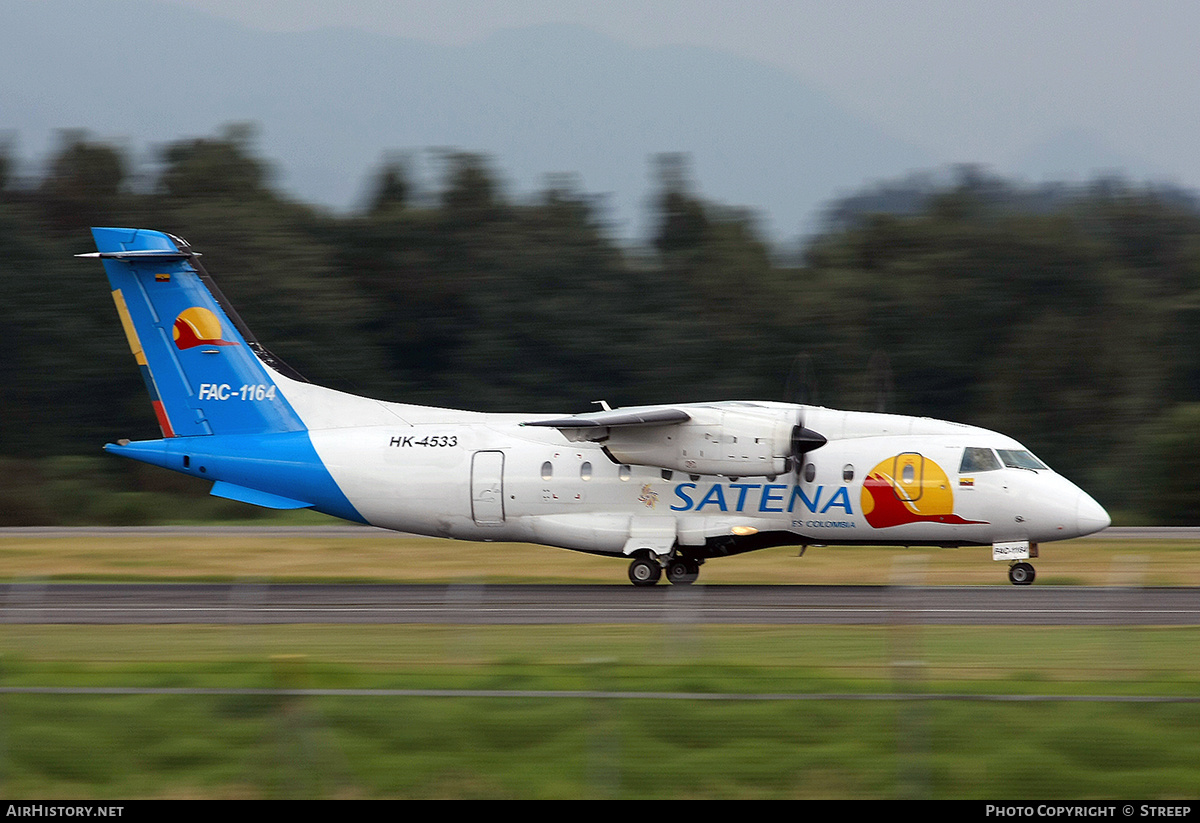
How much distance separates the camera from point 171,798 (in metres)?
9.55

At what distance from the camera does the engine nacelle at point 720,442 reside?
67.8ft

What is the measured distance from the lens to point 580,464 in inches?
857

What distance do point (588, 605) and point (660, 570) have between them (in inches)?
120

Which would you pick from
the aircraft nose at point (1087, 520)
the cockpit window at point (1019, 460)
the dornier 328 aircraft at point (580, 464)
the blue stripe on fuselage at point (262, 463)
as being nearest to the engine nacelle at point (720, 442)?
the dornier 328 aircraft at point (580, 464)

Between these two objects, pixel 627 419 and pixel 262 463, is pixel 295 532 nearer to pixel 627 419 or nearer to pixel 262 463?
pixel 262 463

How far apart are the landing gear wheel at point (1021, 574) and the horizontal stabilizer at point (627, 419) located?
19.6 ft

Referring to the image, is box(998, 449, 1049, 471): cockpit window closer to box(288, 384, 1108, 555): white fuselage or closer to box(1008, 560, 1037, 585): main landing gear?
box(288, 384, 1108, 555): white fuselage

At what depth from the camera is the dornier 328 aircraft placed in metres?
20.7

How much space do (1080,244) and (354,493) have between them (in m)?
35.7

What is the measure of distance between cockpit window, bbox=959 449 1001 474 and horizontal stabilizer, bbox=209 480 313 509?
37.6ft

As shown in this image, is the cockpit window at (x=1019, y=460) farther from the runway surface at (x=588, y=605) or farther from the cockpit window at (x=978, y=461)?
the runway surface at (x=588, y=605)

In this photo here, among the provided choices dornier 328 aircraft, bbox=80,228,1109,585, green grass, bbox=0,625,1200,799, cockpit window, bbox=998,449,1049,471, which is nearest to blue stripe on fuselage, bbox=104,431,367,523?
dornier 328 aircraft, bbox=80,228,1109,585

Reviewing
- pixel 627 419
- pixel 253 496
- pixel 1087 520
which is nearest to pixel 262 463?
pixel 253 496

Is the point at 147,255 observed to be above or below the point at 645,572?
above
